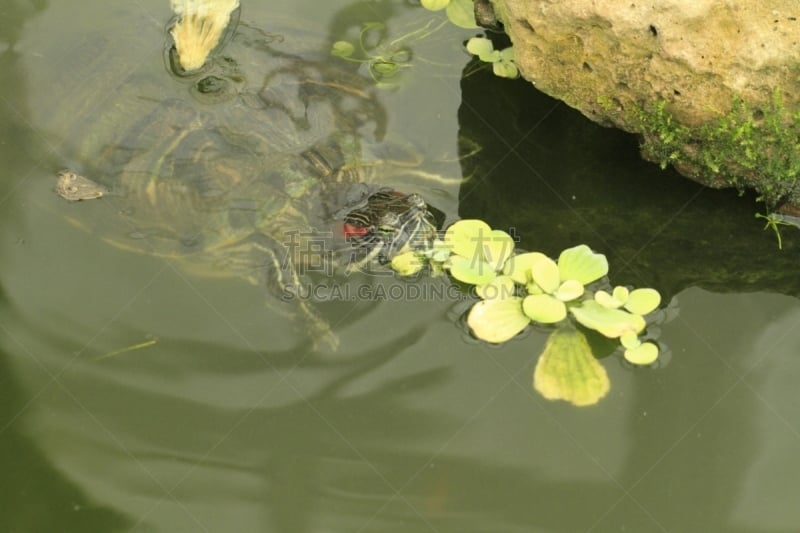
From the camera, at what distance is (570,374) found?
2.48m

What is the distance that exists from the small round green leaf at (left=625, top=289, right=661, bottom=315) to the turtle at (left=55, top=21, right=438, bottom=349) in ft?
2.04

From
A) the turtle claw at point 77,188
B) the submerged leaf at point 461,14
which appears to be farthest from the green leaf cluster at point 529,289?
the turtle claw at point 77,188

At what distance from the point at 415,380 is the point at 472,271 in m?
0.36

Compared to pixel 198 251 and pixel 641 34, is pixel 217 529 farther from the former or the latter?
pixel 641 34

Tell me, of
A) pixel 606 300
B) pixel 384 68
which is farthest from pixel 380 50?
pixel 606 300

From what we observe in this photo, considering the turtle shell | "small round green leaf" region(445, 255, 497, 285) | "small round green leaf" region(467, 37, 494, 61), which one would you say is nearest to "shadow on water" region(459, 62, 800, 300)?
"small round green leaf" region(467, 37, 494, 61)

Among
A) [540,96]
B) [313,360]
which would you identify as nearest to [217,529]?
[313,360]

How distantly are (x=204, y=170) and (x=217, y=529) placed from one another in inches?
46.3

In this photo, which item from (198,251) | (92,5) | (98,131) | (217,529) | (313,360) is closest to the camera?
(217,529)

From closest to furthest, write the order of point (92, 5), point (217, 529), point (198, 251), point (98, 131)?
point (217, 529) → point (198, 251) → point (98, 131) → point (92, 5)

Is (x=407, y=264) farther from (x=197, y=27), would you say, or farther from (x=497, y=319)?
(x=197, y=27)

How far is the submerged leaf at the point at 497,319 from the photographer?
A: 8.22 ft

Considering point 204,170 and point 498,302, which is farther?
point 204,170

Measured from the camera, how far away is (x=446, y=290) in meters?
2.67
